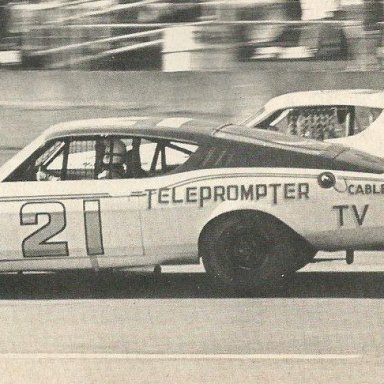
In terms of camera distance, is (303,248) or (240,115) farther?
(240,115)

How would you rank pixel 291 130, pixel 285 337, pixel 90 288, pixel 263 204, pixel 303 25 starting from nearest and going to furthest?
pixel 285 337 → pixel 263 204 → pixel 90 288 → pixel 291 130 → pixel 303 25

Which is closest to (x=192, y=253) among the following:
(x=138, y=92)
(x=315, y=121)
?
(x=315, y=121)

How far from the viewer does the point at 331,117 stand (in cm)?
1215

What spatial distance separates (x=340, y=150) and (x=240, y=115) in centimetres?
710

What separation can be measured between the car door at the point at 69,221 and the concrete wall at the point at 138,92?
7282mm

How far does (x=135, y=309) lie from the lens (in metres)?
8.73

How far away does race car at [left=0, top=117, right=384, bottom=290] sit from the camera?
870 centimetres

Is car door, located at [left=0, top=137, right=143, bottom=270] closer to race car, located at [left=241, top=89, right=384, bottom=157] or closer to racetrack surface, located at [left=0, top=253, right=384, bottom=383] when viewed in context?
racetrack surface, located at [left=0, top=253, right=384, bottom=383]

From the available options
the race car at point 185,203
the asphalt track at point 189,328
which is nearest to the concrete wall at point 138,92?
the asphalt track at point 189,328

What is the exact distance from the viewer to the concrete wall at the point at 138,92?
16.2 metres

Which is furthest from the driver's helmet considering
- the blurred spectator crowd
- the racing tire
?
the blurred spectator crowd

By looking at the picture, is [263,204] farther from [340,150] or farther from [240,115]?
[240,115]

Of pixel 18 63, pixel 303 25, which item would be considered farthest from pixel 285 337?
pixel 18 63

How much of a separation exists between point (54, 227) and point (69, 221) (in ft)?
0.38
